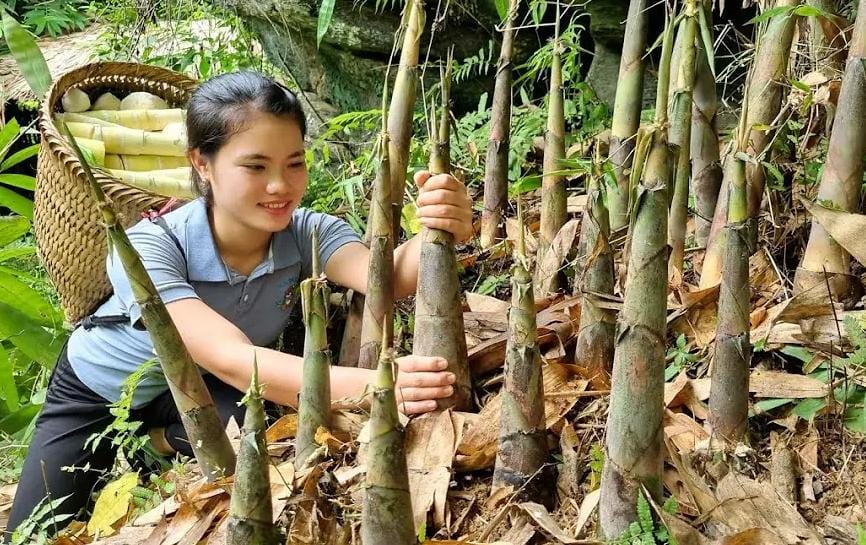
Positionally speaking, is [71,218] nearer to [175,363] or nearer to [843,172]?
[175,363]

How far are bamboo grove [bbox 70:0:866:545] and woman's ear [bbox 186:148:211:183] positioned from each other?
1.45 feet

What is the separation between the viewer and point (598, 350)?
4.16 feet

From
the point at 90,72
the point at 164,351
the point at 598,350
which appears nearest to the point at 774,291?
the point at 598,350

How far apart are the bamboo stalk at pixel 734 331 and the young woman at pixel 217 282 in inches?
25.9

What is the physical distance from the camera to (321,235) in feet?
6.25

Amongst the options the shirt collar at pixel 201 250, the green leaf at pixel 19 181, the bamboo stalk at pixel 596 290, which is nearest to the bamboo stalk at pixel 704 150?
the bamboo stalk at pixel 596 290

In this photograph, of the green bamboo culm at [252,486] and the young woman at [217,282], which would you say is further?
the young woman at [217,282]

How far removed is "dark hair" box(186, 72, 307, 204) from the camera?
5.37 ft

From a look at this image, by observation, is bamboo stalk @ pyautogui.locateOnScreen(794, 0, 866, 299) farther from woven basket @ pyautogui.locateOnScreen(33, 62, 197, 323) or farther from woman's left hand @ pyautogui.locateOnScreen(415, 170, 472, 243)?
woven basket @ pyautogui.locateOnScreen(33, 62, 197, 323)

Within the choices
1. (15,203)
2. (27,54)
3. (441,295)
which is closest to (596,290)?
(441,295)

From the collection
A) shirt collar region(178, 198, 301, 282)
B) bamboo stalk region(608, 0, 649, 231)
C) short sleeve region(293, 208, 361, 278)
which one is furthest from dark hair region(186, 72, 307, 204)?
bamboo stalk region(608, 0, 649, 231)

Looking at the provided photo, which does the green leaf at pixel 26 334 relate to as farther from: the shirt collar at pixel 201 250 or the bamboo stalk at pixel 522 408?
the bamboo stalk at pixel 522 408

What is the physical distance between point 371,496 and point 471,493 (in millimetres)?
332

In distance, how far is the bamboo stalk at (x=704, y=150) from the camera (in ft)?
4.69
